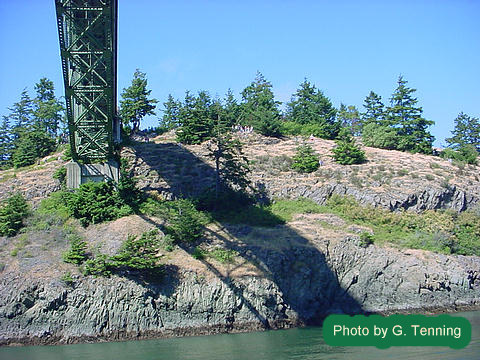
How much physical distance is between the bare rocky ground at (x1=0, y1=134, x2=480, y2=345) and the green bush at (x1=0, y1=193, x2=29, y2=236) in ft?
2.65

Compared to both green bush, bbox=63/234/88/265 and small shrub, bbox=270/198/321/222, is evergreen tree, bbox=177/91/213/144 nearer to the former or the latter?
small shrub, bbox=270/198/321/222

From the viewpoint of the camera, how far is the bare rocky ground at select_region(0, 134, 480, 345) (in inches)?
1261

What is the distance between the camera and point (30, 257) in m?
35.3

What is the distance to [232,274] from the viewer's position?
117 ft

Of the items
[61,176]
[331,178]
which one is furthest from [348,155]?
[61,176]

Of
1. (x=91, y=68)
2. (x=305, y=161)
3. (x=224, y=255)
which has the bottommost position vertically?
(x=224, y=255)

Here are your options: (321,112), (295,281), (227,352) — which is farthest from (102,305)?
(321,112)

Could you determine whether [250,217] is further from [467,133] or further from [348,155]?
[467,133]

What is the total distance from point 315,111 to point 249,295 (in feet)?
152

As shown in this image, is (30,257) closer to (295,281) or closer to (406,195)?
(295,281)

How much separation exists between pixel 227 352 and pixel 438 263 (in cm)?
2102

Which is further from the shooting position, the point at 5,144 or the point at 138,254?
the point at 5,144

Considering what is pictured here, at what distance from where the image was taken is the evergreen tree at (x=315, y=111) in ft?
229

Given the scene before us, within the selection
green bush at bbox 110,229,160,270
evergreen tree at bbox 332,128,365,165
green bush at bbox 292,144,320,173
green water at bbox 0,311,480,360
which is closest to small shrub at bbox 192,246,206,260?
green bush at bbox 110,229,160,270
